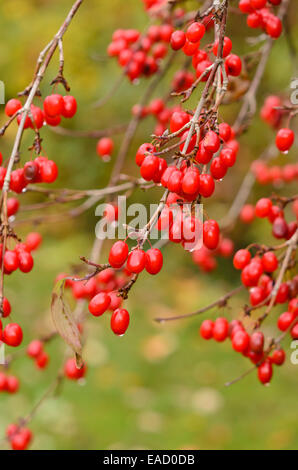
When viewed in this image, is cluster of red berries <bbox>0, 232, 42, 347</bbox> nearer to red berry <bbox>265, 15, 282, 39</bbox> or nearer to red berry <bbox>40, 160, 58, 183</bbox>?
red berry <bbox>40, 160, 58, 183</bbox>

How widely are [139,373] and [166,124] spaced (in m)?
1.98

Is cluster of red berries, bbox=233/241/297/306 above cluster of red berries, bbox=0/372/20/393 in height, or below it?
below

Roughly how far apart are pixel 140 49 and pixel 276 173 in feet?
2.50

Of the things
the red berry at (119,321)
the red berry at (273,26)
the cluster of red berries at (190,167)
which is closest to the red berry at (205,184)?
the cluster of red berries at (190,167)

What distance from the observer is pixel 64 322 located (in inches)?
34.2

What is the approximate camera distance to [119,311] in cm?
84

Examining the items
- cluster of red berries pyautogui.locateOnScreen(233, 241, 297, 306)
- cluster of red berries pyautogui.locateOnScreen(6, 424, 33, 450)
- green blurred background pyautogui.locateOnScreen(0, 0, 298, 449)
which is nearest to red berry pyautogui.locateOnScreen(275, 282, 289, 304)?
cluster of red berries pyautogui.locateOnScreen(233, 241, 297, 306)

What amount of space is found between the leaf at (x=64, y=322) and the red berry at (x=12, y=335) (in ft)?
0.37

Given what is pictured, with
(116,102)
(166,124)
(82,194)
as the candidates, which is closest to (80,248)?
(116,102)

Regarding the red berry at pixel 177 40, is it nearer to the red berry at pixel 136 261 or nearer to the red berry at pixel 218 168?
the red berry at pixel 218 168

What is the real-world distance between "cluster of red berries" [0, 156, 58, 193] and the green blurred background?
1001 millimetres

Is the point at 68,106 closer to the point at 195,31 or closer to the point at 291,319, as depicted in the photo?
the point at 195,31

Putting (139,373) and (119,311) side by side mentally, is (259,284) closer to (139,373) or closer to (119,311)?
(119,311)

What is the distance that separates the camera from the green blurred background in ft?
9.02
